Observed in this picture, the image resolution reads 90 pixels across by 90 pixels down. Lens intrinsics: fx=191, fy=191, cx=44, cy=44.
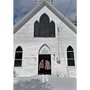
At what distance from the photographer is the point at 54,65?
7699 mm

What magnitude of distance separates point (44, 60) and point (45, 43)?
2.28ft

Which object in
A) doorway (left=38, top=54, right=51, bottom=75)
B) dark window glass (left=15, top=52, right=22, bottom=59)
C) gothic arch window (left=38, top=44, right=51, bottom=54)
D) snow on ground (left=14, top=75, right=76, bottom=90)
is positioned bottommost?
snow on ground (left=14, top=75, right=76, bottom=90)

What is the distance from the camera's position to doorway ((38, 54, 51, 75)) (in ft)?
25.2

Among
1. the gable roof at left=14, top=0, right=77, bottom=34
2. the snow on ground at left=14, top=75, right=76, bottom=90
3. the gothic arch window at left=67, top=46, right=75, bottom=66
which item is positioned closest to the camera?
the snow on ground at left=14, top=75, right=76, bottom=90

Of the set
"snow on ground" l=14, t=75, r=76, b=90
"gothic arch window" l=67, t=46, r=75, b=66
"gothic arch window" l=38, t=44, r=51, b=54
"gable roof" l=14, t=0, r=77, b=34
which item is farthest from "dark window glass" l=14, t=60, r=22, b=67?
"snow on ground" l=14, t=75, r=76, b=90

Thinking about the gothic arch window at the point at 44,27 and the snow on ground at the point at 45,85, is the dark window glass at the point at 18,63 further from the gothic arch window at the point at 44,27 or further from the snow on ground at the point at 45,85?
the snow on ground at the point at 45,85

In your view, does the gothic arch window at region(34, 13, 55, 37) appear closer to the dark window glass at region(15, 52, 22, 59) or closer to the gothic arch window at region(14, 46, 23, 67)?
the gothic arch window at region(14, 46, 23, 67)

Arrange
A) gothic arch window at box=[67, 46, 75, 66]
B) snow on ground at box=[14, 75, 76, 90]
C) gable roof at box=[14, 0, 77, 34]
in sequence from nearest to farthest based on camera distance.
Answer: snow on ground at box=[14, 75, 76, 90] → gable roof at box=[14, 0, 77, 34] → gothic arch window at box=[67, 46, 75, 66]

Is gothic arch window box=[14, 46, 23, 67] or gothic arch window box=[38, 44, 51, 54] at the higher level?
gothic arch window box=[38, 44, 51, 54]

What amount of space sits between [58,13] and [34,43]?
1.55 metres

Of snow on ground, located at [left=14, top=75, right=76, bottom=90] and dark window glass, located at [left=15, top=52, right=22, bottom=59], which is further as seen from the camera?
dark window glass, located at [left=15, top=52, right=22, bottom=59]

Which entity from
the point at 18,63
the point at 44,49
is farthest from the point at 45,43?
the point at 18,63
